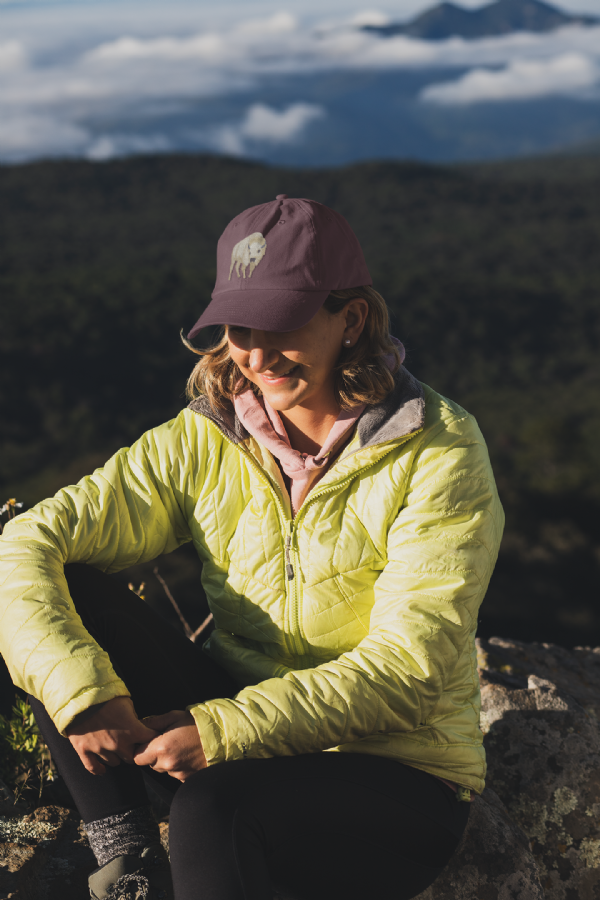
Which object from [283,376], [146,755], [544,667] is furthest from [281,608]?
[544,667]

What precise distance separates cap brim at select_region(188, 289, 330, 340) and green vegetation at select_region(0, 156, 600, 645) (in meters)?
12.4

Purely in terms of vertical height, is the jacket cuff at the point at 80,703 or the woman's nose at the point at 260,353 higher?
the woman's nose at the point at 260,353

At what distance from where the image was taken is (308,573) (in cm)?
187

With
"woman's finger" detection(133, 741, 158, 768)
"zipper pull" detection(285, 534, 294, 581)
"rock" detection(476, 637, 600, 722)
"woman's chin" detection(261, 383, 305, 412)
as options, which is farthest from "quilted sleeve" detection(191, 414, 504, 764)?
"rock" detection(476, 637, 600, 722)

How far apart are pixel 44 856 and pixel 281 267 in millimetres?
1732

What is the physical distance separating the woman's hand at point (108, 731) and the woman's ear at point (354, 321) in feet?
3.34

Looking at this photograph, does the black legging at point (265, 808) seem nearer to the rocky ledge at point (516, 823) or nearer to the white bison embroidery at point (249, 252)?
the rocky ledge at point (516, 823)

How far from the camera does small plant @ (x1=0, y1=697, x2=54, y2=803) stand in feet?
7.80

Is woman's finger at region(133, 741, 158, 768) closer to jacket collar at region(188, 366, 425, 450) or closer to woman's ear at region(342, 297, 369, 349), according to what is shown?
jacket collar at region(188, 366, 425, 450)

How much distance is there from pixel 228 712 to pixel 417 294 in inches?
2097

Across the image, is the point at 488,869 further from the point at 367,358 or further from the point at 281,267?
the point at 281,267

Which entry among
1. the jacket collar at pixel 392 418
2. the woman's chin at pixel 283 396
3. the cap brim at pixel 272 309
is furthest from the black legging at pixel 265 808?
the cap brim at pixel 272 309

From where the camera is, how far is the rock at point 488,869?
6.51 ft

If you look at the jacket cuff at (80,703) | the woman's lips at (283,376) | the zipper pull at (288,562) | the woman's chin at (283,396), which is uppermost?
the woman's lips at (283,376)
